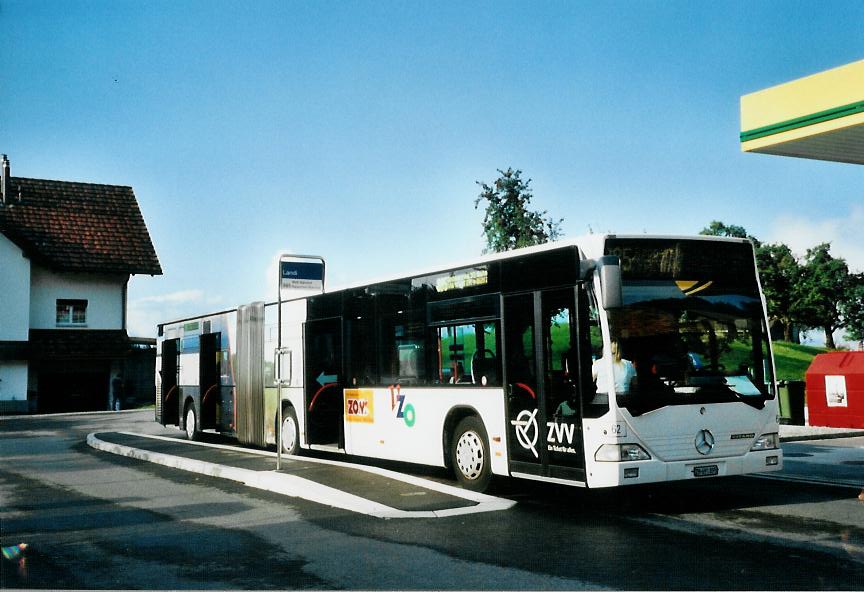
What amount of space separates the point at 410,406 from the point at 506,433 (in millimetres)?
2351

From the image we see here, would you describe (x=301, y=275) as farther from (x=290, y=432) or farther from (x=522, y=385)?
(x=522, y=385)

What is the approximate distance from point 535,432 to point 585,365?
4.01 feet

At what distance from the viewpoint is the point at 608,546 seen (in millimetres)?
7945

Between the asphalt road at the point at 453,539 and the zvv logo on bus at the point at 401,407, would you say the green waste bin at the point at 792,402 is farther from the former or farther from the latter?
the zvv logo on bus at the point at 401,407

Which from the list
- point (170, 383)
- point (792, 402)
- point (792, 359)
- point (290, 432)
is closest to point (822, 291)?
point (792, 359)

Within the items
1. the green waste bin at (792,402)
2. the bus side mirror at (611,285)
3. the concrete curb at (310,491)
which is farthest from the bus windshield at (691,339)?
the green waste bin at (792,402)

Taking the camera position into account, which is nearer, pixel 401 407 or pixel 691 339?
pixel 691 339

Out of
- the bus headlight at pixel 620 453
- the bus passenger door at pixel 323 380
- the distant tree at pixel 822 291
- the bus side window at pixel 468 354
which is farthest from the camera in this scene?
the distant tree at pixel 822 291

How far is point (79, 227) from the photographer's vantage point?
45500mm

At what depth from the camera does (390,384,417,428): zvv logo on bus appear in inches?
497

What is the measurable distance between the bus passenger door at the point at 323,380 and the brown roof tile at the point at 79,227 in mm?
31265

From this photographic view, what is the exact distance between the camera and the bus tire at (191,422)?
2147 cm

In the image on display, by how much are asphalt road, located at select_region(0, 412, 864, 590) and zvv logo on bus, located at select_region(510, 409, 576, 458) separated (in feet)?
2.48

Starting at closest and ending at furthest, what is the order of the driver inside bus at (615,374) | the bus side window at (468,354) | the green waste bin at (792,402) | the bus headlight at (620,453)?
the bus headlight at (620,453)
the driver inside bus at (615,374)
the bus side window at (468,354)
the green waste bin at (792,402)
